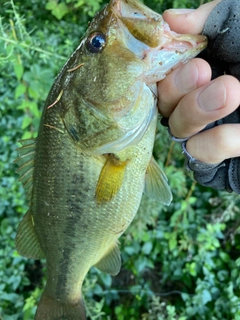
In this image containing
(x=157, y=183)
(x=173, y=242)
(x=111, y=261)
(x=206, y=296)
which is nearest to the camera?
(x=157, y=183)

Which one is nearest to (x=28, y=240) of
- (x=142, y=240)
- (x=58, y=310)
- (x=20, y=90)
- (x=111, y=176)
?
(x=58, y=310)

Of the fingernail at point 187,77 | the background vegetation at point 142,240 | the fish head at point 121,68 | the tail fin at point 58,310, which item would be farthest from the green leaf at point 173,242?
the fingernail at point 187,77

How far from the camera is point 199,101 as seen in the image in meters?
0.90

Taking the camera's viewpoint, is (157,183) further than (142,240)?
No

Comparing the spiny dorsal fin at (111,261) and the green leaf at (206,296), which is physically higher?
the spiny dorsal fin at (111,261)

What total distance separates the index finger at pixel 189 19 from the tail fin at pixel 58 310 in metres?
1.13

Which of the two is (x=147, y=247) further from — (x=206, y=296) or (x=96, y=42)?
(x=96, y=42)

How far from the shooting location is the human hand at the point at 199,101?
2.84 feet

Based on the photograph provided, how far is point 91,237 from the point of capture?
1.27 meters

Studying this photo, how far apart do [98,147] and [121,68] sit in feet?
0.81

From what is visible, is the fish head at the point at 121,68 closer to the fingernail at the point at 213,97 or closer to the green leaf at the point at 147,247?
the fingernail at the point at 213,97

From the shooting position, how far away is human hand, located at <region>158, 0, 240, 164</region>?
34.1 inches

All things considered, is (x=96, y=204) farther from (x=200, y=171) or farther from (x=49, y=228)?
(x=200, y=171)

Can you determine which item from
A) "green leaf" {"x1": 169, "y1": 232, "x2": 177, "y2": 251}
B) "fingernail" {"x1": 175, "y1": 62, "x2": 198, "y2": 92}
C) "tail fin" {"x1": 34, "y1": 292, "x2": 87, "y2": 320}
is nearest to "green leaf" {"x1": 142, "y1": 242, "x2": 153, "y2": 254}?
"green leaf" {"x1": 169, "y1": 232, "x2": 177, "y2": 251}
